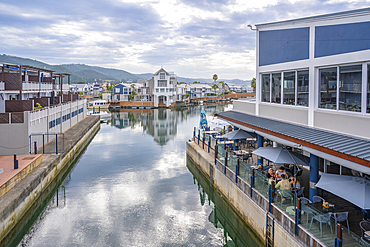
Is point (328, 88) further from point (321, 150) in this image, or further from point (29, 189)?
point (29, 189)

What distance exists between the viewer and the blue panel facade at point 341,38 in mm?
9812

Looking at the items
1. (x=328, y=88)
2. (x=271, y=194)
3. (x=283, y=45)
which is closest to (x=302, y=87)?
Result: (x=328, y=88)

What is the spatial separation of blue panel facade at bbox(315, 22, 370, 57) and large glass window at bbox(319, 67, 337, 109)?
725mm

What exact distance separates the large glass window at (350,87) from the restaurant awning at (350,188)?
2.49 meters

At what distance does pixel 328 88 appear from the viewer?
11328 millimetres

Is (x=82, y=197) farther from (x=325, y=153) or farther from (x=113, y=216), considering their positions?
(x=325, y=153)

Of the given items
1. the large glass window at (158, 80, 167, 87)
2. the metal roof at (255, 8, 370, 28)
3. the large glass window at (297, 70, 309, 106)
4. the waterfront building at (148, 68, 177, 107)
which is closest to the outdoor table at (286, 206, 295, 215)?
the large glass window at (297, 70, 309, 106)

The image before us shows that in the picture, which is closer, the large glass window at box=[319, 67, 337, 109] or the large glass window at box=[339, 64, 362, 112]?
Answer: the large glass window at box=[339, 64, 362, 112]

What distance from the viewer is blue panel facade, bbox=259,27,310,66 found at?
42.7 ft

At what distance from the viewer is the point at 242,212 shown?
14.2 m

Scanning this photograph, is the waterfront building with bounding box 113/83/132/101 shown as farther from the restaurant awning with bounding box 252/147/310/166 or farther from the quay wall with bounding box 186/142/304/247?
the restaurant awning with bounding box 252/147/310/166

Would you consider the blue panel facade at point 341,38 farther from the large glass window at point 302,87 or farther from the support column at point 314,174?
the support column at point 314,174

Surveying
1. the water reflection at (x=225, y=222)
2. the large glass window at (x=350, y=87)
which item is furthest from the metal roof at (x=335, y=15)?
the water reflection at (x=225, y=222)

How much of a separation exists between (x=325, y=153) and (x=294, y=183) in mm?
2665
